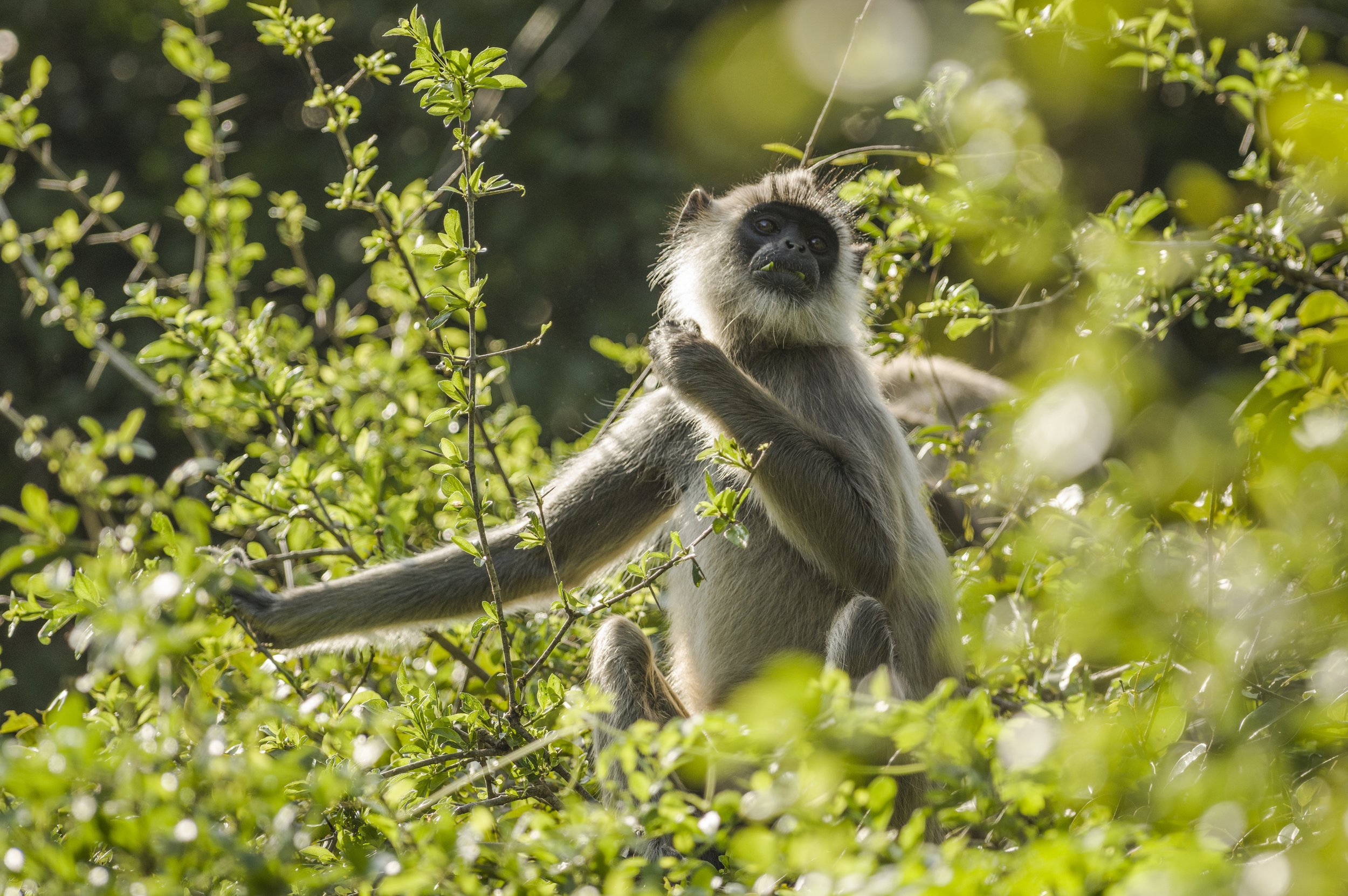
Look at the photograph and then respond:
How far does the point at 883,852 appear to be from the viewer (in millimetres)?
1540

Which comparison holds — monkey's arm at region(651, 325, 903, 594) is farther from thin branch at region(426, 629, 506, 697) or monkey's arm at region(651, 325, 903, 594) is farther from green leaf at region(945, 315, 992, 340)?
thin branch at region(426, 629, 506, 697)

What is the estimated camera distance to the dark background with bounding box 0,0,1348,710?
7711 mm

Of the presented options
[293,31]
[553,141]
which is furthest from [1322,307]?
[553,141]

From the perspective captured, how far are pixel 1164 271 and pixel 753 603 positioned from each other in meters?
1.59

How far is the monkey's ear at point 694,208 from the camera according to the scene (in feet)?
14.3

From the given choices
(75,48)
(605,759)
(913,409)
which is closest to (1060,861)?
(605,759)

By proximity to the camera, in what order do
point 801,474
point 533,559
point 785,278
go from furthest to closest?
point 785,278 → point 533,559 → point 801,474

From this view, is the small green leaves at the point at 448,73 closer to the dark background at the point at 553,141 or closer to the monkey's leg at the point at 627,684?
the monkey's leg at the point at 627,684

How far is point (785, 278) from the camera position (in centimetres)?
382

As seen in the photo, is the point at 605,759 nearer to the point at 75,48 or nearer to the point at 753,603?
the point at 753,603

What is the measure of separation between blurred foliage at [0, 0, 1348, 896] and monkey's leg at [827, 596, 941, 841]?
8.4 inches

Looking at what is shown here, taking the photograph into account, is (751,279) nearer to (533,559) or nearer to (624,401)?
(624,401)

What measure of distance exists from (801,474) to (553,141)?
5555 mm

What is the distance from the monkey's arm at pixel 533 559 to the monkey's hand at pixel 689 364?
0.38 metres
